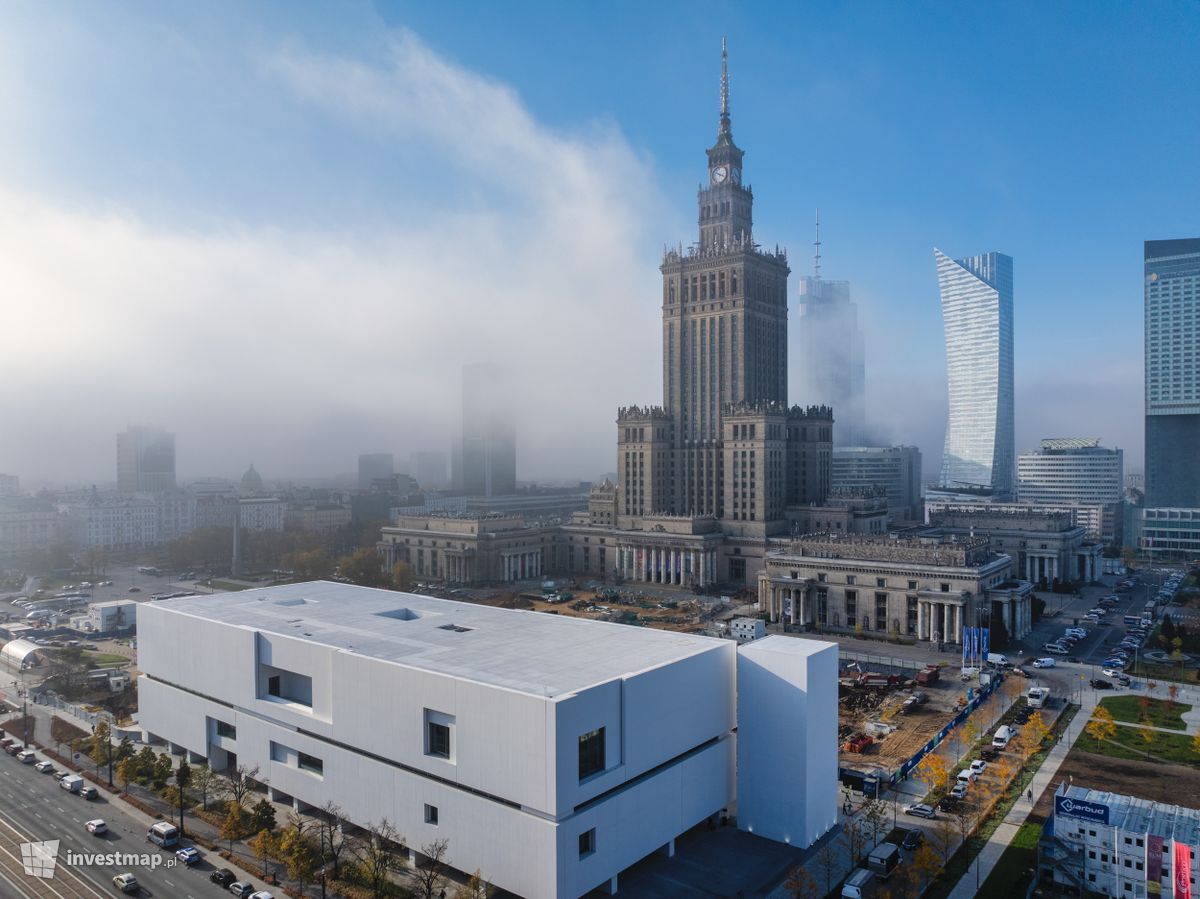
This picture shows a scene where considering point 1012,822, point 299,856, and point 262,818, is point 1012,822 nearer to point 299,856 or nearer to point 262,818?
point 299,856

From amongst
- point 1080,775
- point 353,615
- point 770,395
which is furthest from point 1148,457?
point 353,615

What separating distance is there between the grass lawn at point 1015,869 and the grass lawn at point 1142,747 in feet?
47.7

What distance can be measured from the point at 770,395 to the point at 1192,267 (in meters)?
135

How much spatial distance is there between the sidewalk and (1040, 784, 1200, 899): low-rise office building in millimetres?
2444

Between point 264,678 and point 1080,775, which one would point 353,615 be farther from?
point 1080,775

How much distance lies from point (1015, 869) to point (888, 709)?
23.2 metres

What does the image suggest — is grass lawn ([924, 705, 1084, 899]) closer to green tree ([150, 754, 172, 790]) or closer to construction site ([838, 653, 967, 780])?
construction site ([838, 653, 967, 780])

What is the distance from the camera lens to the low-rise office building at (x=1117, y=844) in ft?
112

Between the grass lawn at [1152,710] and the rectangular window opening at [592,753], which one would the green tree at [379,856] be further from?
the grass lawn at [1152,710]

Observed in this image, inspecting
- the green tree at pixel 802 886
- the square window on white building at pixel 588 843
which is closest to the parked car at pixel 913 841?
the green tree at pixel 802 886

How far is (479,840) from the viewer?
35094 millimetres

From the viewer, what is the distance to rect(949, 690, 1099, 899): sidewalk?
36.2 m

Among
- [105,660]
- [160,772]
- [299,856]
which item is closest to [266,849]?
[299,856]

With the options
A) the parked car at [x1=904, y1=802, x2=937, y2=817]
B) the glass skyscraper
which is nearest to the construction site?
the parked car at [x1=904, y1=802, x2=937, y2=817]
